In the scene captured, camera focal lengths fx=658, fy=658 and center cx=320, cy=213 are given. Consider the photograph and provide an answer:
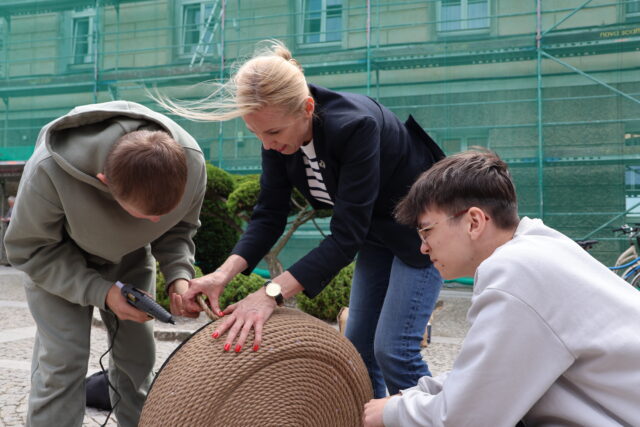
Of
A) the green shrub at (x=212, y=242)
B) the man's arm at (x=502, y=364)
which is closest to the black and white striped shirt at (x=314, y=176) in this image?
the man's arm at (x=502, y=364)

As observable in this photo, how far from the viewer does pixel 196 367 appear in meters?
2.11

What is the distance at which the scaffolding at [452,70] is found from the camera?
11.8 m

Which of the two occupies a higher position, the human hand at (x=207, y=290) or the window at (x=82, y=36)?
the window at (x=82, y=36)

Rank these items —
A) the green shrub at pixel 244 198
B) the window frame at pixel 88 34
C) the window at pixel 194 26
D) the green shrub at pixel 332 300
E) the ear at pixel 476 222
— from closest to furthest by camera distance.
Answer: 1. the ear at pixel 476 222
2. the green shrub at pixel 332 300
3. the green shrub at pixel 244 198
4. the window at pixel 194 26
5. the window frame at pixel 88 34

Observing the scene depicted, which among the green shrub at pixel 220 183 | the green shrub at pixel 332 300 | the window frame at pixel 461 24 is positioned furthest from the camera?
the window frame at pixel 461 24

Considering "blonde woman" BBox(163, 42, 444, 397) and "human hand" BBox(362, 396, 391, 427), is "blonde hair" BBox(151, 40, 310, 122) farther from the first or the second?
"human hand" BBox(362, 396, 391, 427)

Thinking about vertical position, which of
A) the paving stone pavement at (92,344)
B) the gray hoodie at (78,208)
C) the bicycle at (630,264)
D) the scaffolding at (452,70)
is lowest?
the paving stone pavement at (92,344)

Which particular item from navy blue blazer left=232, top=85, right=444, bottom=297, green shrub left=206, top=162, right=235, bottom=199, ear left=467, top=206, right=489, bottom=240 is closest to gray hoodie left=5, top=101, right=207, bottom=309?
navy blue blazer left=232, top=85, right=444, bottom=297

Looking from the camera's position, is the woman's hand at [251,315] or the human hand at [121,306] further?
the human hand at [121,306]

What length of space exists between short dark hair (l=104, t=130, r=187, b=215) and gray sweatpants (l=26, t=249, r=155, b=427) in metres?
0.69

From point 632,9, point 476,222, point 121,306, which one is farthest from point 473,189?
point 632,9

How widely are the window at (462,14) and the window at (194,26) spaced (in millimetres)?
5366

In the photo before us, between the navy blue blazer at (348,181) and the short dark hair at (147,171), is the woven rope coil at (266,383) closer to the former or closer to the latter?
the navy blue blazer at (348,181)

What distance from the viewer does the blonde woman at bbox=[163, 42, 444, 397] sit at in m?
2.30
